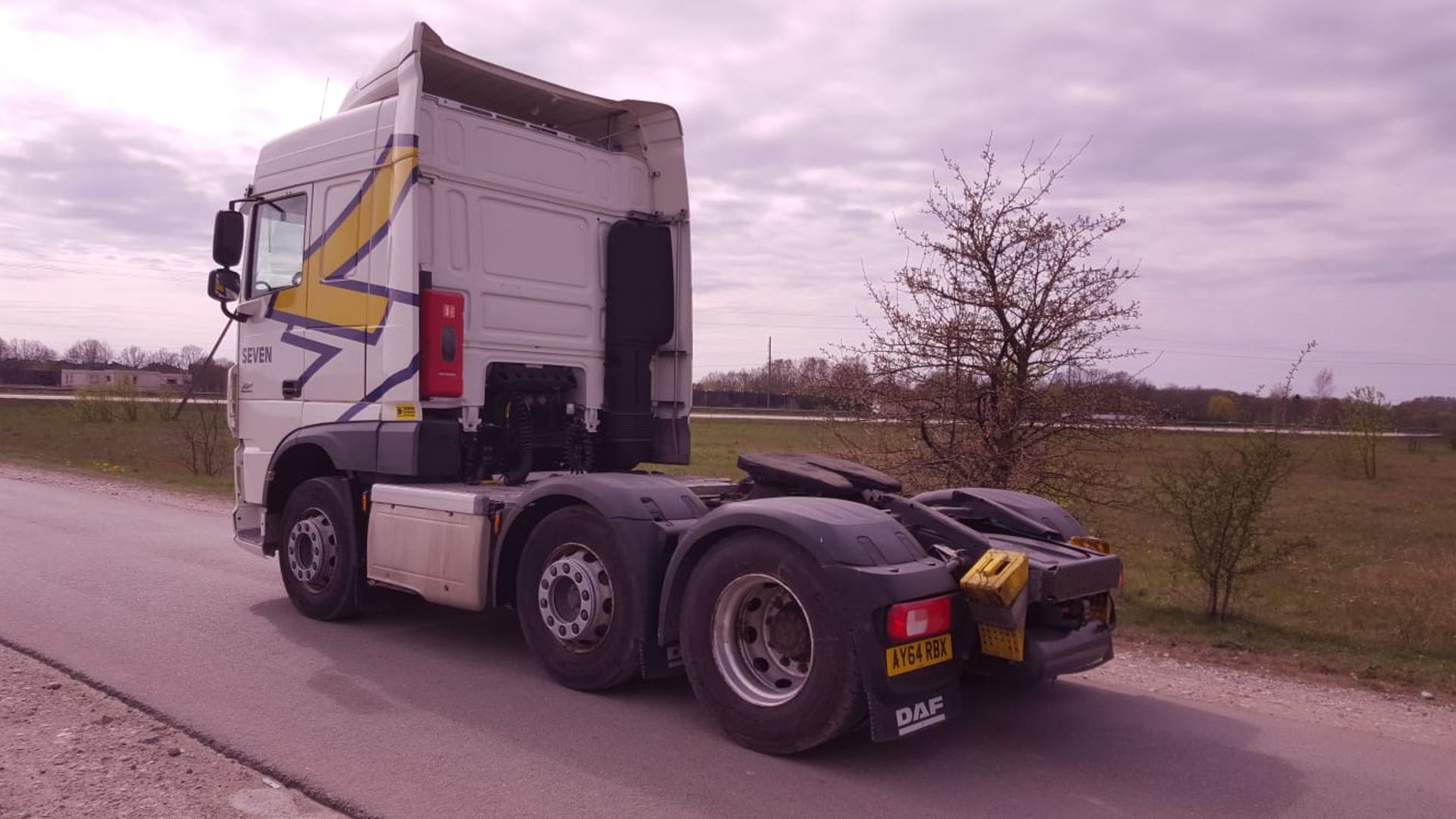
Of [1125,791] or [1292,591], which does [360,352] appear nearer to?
[1125,791]

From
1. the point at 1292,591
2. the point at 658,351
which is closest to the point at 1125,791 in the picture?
the point at 658,351

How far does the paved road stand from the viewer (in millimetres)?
4102

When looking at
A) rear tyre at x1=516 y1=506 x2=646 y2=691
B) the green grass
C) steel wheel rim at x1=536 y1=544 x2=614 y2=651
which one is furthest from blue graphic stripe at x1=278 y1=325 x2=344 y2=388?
the green grass

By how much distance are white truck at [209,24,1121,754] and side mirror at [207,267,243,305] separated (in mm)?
28

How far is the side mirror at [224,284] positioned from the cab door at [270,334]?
0.07 metres

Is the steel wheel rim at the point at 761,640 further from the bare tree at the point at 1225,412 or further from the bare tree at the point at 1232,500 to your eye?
the bare tree at the point at 1232,500

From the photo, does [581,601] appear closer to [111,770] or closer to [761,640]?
[761,640]

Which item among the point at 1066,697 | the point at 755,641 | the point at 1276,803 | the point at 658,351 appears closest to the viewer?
the point at 1276,803

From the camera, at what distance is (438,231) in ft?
21.7

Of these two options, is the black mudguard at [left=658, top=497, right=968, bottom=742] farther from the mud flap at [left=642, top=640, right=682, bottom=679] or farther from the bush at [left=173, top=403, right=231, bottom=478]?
the bush at [left=173, top=403, right=231, bottom=478]

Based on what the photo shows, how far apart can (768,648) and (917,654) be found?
776 millimetres

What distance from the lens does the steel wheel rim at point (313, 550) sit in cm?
705

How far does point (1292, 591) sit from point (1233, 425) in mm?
2761

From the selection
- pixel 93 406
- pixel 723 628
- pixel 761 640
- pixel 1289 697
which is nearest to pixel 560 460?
pixel 723 628
